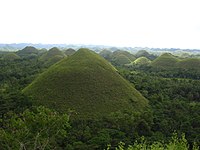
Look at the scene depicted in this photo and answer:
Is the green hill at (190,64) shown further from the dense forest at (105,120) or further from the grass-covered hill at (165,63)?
the dense forest at (105,120)

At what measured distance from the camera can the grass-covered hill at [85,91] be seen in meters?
26.2

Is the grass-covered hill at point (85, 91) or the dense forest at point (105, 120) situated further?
the grass-covered hill at point (85, 91)

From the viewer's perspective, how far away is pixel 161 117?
83.5ft

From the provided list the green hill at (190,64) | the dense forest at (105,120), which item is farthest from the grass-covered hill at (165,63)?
the dense forest at (105,120)

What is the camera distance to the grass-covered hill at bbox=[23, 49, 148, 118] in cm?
2617

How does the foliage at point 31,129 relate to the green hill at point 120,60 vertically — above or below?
above

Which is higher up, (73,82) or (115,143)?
(73,82)

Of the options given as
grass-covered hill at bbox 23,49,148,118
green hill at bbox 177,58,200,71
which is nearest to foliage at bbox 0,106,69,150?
grass-covered hill at bbox 23,49,148,118

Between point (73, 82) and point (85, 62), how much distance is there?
5338 mm

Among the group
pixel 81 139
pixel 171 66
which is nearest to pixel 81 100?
pixel 81 139

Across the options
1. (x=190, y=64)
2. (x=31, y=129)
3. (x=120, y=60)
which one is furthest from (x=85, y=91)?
(x=120, y=60)

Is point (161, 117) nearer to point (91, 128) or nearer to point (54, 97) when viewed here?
point (91, 128)

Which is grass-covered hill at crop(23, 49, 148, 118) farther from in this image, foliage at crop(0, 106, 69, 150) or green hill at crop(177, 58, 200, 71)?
green hill at crop(177, 58, 200, 71)

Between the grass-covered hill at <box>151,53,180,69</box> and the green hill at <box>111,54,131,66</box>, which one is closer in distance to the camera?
the grass-covered hill at <box>151,53,180,69</box>
